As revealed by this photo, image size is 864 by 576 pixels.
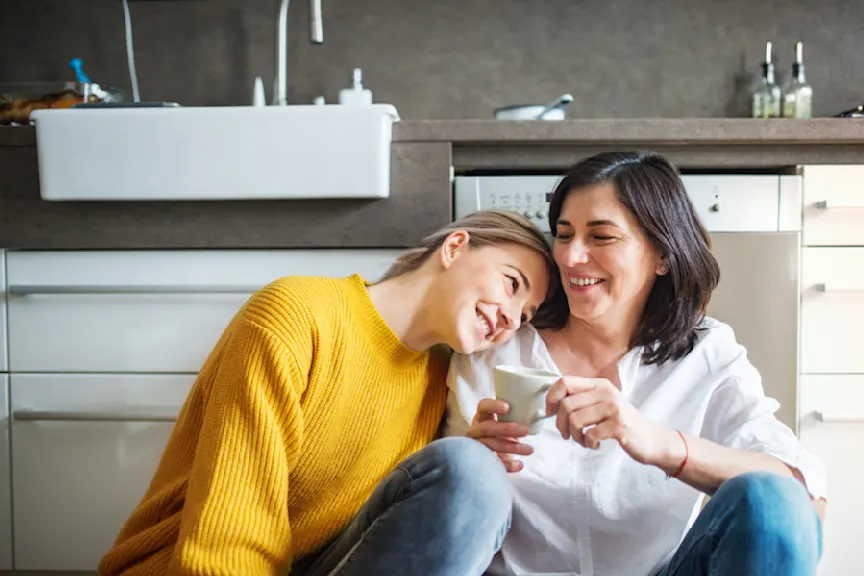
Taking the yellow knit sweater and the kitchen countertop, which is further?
the kitchen countertop

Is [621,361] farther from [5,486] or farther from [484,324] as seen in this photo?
[5,486]

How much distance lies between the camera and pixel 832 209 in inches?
59.9

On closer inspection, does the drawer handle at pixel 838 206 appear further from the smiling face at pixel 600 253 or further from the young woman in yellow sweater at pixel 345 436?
the young woman in yellow sweater at pixel 345 436

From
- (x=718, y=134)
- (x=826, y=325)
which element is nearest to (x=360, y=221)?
(x=718, y=134)

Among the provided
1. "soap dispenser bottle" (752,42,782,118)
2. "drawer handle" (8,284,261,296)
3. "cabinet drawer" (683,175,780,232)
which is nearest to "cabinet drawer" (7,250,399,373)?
"drawer handle" (8,284,261,296)

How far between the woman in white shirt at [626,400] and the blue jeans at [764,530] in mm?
94

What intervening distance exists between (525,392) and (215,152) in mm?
920

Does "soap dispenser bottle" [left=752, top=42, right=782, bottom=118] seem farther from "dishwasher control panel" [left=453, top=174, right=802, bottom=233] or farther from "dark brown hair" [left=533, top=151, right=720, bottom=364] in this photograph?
"dark brown hair" [left=533, top=151, right=720, bottom=364]

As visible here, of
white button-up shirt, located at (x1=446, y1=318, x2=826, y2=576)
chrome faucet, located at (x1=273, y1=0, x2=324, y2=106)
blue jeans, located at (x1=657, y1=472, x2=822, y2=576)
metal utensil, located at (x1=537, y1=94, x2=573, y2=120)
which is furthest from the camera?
chrome faucet, located at (x1=273, y1=0, x2=324, y2=106)

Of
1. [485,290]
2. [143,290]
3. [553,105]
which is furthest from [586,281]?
[143,290]

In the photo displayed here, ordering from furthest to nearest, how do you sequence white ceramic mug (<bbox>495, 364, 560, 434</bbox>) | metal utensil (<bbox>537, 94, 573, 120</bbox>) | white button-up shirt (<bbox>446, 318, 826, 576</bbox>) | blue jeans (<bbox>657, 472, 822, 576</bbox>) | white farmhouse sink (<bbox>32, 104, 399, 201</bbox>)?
metal utensil (<bbox>537, 94, 573, 120</bbox>) → white farmhouse sink (<bbox>32, 104, 399, 201</bbox>) → white button-up shirt (<bbox>446, 318, 826, 576</bbox>) → white ceramic mug (<bbox>495, 364, 560, 434</bbox>) → blue jeans (<bbox>657, 472, 822, 576</bbox>)

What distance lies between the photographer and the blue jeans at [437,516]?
821mm

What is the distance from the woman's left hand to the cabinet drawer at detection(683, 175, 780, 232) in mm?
766

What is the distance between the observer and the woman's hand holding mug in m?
0.91
